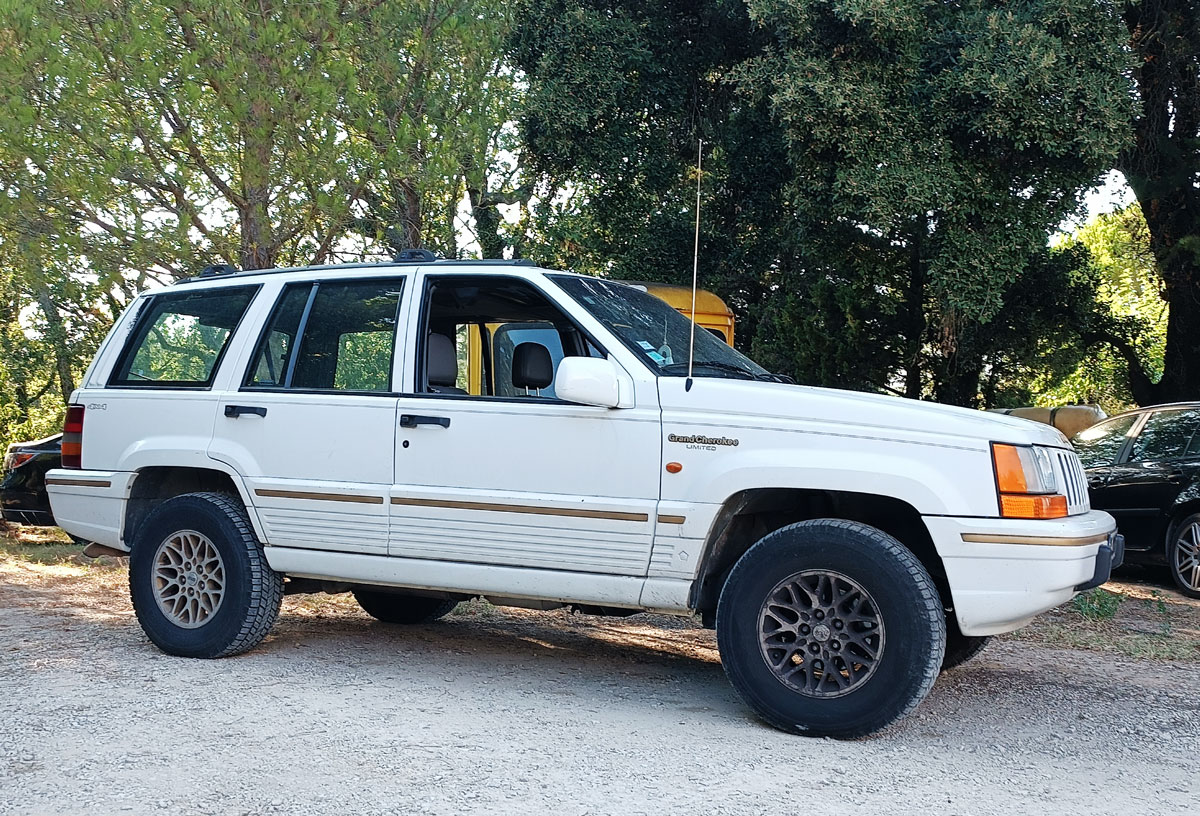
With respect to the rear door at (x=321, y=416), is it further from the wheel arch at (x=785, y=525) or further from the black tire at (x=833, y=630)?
the black tire at (x=833, y=630)

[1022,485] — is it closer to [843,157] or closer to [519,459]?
[519,459]

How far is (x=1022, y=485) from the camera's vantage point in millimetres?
4832

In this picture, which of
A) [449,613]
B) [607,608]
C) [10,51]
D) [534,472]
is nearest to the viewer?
[534,472]

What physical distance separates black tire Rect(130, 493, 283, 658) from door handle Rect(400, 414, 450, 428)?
1104 millimetres

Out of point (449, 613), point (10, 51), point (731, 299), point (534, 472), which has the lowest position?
point (449, 613)

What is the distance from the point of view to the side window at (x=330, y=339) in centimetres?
611

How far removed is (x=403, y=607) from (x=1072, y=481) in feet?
13.7

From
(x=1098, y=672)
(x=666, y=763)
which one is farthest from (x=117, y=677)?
(x=1098, y=672)

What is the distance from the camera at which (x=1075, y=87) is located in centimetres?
1100

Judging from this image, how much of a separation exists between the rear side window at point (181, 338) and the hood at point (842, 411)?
2.60 metres

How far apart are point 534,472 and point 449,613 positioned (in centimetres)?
301

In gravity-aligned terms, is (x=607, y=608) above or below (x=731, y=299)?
below

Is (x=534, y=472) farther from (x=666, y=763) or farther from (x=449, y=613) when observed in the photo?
(x=449, y=613)

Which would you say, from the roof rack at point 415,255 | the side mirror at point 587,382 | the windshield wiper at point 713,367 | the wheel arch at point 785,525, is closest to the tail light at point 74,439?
A: the roof rack at point 415,255
